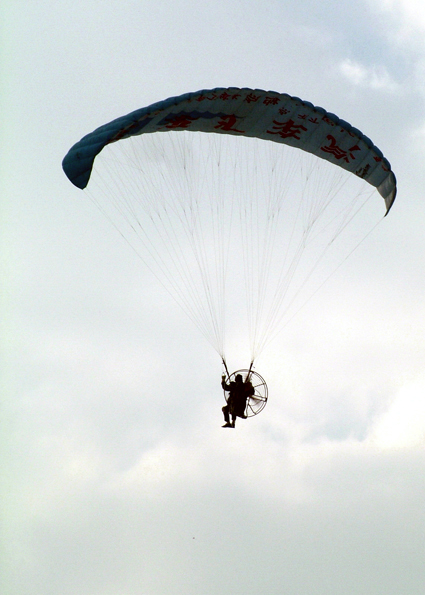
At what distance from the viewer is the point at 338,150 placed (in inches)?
1167

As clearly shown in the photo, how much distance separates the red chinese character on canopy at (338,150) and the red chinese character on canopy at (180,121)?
3.89 meters

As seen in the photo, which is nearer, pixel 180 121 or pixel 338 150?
pixel 180 121

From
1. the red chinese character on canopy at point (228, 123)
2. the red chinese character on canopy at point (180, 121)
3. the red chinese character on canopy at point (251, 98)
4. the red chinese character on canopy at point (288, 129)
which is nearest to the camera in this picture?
the red chinese character on canopy at point (180, 121)

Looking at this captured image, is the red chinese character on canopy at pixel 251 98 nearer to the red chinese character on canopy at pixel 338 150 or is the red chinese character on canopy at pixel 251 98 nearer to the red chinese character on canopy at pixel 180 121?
the red chinese character on canopy at pixel 180 121

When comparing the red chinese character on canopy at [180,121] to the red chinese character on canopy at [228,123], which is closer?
the red chinese character on canopy at [180,121]

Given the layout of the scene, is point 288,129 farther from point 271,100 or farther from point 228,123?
point 228,123

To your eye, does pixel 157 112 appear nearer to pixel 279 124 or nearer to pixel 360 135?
pixel 279 124

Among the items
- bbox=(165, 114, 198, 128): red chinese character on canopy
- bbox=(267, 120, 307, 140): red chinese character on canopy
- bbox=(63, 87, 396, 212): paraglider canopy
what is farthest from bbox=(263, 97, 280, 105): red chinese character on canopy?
bbox=(165, 114, 198, 128): red chinese character on canopy

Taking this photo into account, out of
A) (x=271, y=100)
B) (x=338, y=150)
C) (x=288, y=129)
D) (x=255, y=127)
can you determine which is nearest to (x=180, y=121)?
(x=255, y=127)

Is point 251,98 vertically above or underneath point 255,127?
underneath

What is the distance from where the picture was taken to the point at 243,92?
28.2 meters

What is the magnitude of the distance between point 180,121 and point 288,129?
3091 mm

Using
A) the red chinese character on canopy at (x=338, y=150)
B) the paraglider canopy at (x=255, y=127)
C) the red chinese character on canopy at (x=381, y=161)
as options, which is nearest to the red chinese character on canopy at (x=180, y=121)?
the paraglider canopy at (x=255, y=127)

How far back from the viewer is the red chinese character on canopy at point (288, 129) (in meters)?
29.1
